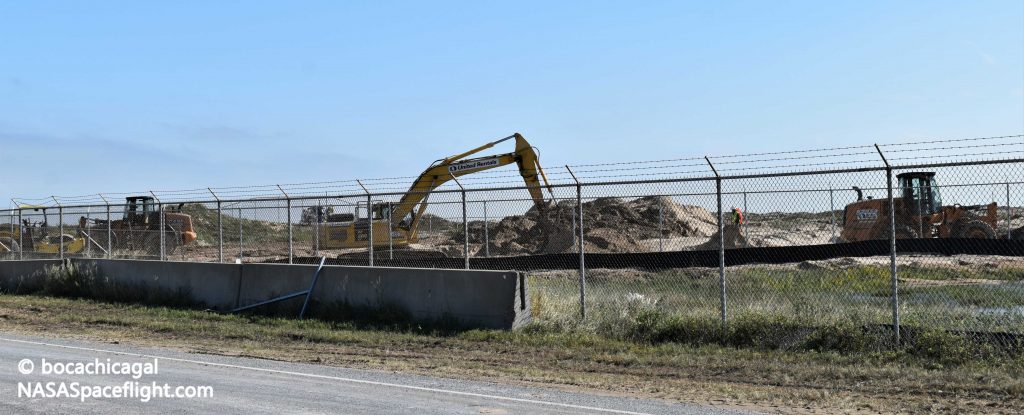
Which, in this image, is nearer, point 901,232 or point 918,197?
point 901,232

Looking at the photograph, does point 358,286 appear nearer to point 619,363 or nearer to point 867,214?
point 619,363

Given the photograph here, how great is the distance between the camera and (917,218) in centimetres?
1995

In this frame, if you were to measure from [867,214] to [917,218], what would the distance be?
385cm

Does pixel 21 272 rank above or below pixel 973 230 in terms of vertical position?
below

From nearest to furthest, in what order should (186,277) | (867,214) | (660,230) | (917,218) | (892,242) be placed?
(892,242)
(186,277)
(917,218)
(660,230)
(867,214)

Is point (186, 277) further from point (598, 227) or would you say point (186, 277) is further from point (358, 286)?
point (598, 227)

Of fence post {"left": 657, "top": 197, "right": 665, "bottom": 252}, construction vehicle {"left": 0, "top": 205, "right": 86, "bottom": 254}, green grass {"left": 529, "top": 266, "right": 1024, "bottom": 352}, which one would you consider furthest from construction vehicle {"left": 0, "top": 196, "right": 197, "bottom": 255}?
green grass {"left": 529, "top": 266, "right": 1024, "bottom": 352}

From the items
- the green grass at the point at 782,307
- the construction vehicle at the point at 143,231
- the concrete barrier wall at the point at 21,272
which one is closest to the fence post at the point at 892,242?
the green grass at the point at 782,307

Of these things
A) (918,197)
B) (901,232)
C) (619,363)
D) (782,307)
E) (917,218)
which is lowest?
(619,363)

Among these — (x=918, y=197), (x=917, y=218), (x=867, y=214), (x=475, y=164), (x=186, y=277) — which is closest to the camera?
(x=186, y=277)

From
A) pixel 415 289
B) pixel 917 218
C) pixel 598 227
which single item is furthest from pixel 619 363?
pixel 598 227

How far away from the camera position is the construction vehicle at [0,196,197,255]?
2712cm

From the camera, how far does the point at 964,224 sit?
68.1 ft

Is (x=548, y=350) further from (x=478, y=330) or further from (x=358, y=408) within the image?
(x=358, y=408)
